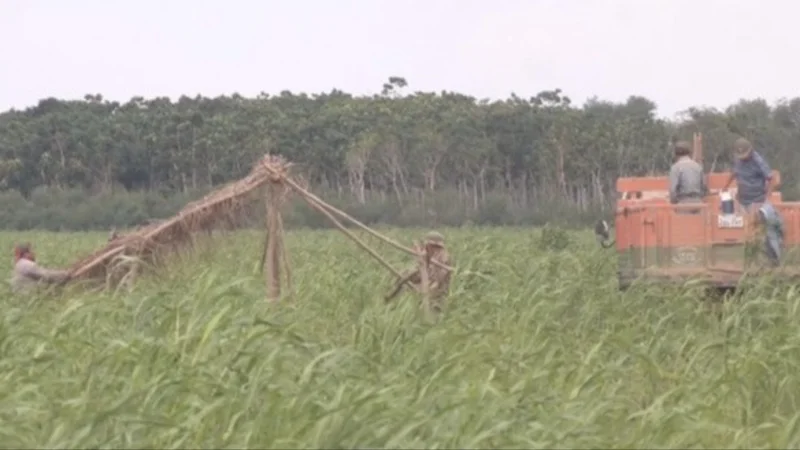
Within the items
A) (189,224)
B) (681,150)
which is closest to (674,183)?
(681,150)

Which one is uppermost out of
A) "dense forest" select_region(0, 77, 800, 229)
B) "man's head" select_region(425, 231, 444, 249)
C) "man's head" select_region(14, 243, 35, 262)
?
"man's head" select_region(425, 231, 444, 249)

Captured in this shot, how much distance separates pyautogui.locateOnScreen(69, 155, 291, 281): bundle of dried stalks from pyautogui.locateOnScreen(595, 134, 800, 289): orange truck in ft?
8.64

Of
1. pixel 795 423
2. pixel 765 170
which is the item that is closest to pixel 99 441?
pixel 795 423

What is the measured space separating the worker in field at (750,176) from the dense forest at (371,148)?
148 ft

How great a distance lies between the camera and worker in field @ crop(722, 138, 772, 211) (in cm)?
1307

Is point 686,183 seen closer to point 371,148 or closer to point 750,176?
point 750,176

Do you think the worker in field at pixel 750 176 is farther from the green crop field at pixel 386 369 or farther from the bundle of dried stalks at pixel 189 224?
the bundle of dried stalks at pixel 189 224

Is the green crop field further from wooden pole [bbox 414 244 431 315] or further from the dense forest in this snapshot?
the dense forest

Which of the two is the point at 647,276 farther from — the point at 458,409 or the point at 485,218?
the point at 485,218

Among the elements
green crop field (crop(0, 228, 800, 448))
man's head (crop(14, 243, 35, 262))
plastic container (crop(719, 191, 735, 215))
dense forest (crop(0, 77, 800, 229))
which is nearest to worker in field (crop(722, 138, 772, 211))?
plastic container (crop(719, 191, 735, 215))

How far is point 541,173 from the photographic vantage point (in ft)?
231

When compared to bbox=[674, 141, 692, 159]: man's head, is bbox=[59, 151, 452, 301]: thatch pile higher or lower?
lower

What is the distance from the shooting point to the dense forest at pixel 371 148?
6462 centimetres

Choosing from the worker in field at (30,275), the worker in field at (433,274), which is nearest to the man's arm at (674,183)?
the worker in field at (433,274)
